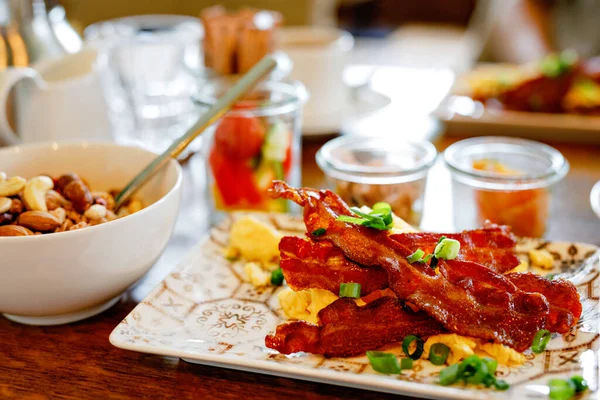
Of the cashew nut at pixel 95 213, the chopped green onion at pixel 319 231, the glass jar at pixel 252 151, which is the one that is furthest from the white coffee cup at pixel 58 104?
the chopped green onion at pixel 319 231

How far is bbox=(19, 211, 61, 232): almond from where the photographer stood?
110cm

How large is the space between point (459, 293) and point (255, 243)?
0.47 metres

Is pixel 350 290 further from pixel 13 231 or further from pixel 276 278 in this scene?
pixel 13 231

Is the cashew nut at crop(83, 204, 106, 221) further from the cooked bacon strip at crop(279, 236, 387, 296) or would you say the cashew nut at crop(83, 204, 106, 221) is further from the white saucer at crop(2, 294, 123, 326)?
the cooked bacon strip at crop(279, 236, 387, 296)

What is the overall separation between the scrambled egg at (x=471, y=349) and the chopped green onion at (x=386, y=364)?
2.9 inches

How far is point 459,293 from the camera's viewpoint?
38.7 inches

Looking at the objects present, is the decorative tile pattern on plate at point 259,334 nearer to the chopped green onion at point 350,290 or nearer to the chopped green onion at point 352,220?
the chopped green onion at point 350,290

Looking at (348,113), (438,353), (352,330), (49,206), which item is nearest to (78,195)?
(49,206)

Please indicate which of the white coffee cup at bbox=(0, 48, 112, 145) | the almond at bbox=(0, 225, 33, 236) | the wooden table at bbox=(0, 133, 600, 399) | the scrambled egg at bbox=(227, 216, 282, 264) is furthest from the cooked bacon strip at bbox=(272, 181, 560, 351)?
the white coffee cup at bbox=(0, 48, 112, 145)

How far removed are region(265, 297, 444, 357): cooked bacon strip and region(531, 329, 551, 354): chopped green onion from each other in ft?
0.47

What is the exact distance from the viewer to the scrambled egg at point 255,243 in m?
1.30

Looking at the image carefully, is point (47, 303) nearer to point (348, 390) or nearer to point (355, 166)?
point (348, 390)

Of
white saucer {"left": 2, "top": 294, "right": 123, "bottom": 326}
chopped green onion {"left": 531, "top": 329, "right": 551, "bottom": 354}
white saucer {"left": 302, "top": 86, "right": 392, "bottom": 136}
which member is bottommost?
white saucer {"left": 2, "top": 294, "right": 123, "bottom": 326}

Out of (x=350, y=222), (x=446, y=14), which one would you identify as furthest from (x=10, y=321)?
(x=446, y=14)
